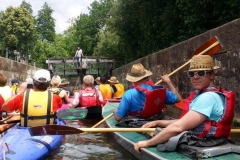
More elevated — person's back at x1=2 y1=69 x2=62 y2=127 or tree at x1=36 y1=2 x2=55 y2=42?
tree at x1=36 y1=2 x2=55 y2=42

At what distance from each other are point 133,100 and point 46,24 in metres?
56.8

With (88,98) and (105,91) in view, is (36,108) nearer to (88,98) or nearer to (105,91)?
(88,98)

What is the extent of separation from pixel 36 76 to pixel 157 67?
8.57 meters

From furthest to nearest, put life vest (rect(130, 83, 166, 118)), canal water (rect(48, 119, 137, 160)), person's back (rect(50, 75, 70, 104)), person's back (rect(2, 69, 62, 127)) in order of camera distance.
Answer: person's back (rect(50, 75, 70, 104)) < canal water (rect(48, 119, 137, 160)) < life vest (rect(130, 83, 166, 118)) < person's back (rect(2, 69, 62, 127))

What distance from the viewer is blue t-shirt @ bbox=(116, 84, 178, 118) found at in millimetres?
4918

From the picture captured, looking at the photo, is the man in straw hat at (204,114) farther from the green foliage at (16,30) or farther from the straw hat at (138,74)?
the green foliage at (16,30)

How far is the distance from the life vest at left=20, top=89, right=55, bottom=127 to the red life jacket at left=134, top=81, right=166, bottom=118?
136 centimetres

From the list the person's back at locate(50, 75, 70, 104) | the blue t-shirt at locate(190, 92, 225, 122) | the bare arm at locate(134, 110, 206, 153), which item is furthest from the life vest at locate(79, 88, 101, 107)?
the blue t-shirt at locate(190, 92, 225, 122)

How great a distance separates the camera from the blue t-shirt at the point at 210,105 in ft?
9.55

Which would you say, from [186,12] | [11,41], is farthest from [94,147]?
[11,41]

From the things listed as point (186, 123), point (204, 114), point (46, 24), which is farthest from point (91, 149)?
point (46, 24)

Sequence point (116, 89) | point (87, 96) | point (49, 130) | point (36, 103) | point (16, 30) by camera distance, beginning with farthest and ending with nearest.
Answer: point (16, 30) → point (116, 89) → point (87, 96) → point (36, 103) → point (49, 130)

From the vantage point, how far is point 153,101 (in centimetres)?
491

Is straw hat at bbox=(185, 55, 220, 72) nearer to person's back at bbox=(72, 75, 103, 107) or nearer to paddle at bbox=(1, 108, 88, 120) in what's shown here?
paddle at bbox=(1, 108, 88, 120)
